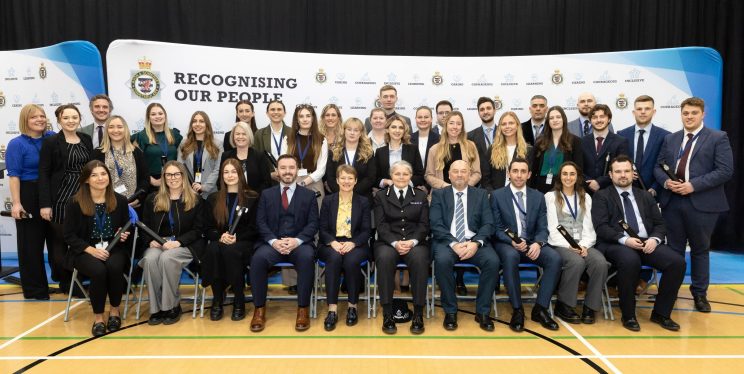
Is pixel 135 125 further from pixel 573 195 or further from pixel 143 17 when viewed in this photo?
pixel 573 195

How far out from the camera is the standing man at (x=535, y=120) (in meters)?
5.02

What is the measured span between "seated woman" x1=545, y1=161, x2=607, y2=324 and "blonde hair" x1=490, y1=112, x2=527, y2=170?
46 centimetres

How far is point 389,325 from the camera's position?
3.72m

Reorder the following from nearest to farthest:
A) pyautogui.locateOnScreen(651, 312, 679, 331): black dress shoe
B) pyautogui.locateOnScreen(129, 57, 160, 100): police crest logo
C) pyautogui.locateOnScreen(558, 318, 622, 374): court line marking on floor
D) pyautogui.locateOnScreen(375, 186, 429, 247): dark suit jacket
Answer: pyautogui.locateOnScreen(558, 318, 622, 374): court line marking on floor < pyautogui.locateOnScreen(651, 312, 679, 331): black dress shoe < pyautogui.locateOnScreen(375, 186, 429, 247): dark suit jacket < pyautogui.locateOnScreen(129, 57, 160, 100): police crest logo

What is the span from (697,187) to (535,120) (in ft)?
5.21

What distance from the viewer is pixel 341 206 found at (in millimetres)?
4156

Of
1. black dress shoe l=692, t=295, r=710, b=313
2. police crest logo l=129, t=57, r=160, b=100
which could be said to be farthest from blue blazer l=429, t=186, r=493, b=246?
police crest logo l=129, t=57, r=160, b=100

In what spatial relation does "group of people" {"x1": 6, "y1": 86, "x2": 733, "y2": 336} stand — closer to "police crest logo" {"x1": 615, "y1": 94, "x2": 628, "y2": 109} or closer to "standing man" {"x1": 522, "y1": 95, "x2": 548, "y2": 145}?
"standing man" {"x1": 522, "y1": 95, "x2": 548, "y2": 145}

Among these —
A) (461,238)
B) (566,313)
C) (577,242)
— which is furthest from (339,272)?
(577,242)

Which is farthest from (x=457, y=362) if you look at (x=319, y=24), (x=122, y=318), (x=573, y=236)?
(x=319, y=24)

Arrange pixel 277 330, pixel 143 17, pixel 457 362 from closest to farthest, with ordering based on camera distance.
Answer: pixel 457 362 → pixel 277 330 → pixel 143 17

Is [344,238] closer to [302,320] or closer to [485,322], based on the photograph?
[302,320]

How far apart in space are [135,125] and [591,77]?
5.39 metres

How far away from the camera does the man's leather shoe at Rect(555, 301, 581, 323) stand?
395cm
